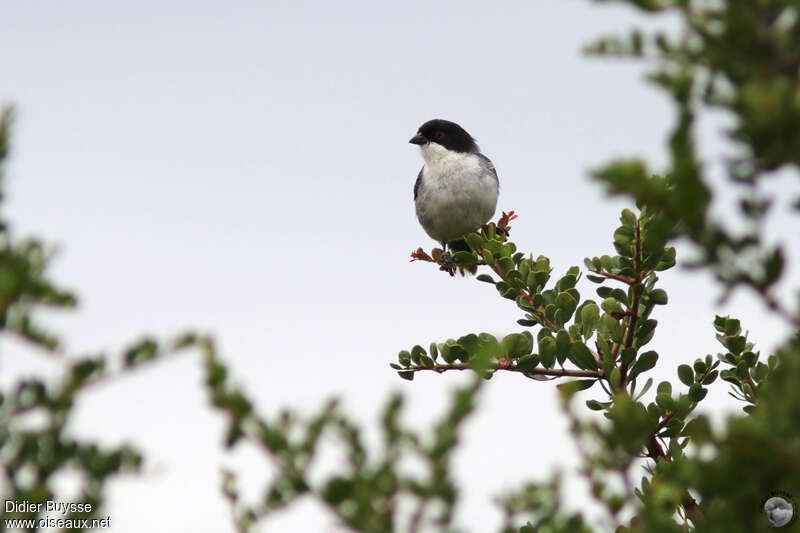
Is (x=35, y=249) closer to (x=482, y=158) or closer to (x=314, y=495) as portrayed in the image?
(x=314, y=495)

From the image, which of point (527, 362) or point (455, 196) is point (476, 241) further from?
point (455, 196)

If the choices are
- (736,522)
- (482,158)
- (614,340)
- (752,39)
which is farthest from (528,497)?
(482,158)

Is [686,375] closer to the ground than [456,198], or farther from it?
closer to the ground

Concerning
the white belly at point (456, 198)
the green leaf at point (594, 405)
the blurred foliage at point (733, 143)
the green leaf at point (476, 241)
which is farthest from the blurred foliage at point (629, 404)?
the white belly at point (456, 198)

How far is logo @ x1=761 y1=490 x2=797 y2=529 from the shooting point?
3.34 m

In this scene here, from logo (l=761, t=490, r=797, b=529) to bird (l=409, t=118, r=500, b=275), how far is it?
648 cm

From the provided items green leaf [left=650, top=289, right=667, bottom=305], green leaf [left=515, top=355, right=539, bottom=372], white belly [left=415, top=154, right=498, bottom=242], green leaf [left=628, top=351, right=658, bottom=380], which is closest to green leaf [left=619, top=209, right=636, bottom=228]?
green leaf [left=650, top=289, right=667, bottom=305]

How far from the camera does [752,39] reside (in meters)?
2.43

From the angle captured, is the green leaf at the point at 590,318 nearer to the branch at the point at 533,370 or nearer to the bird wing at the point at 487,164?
the branch at the point at 533,370

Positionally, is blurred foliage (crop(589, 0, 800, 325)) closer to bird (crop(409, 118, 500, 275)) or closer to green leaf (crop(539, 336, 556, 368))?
green leaf (crop(539, 336, 556, 368))

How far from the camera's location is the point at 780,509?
3.35 meters

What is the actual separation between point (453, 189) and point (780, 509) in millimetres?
6676

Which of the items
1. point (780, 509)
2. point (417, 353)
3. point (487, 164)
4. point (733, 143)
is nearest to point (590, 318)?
point (417, 353)

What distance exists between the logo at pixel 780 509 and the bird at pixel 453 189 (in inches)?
255
